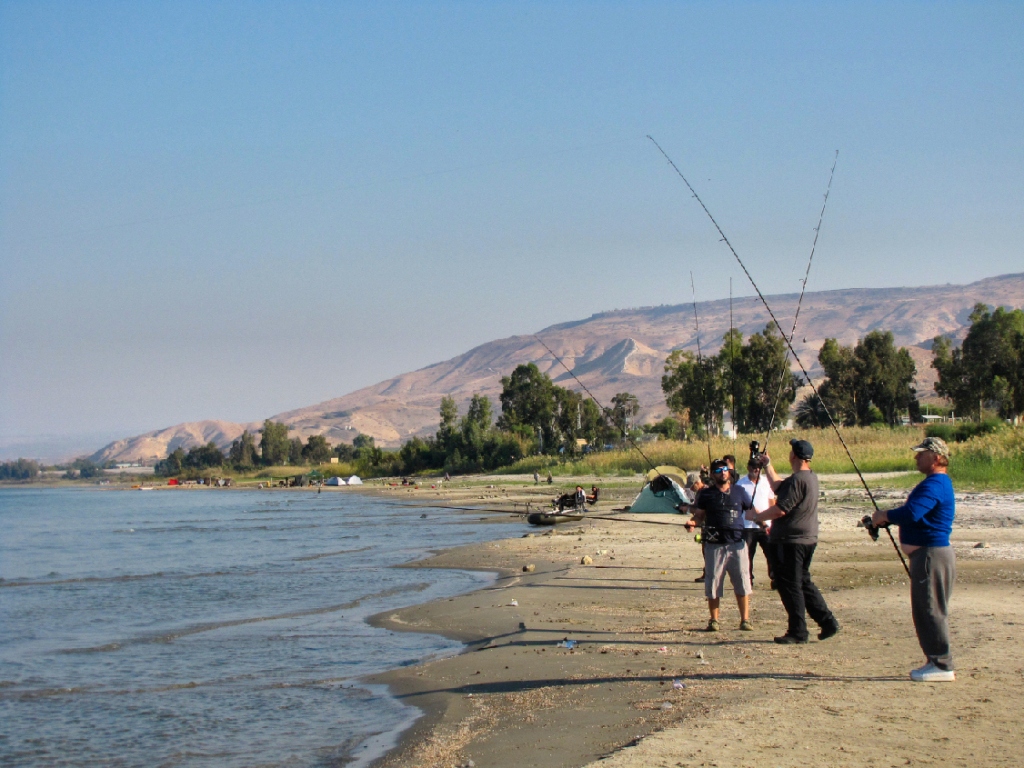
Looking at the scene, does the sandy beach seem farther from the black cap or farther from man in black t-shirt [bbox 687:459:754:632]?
the black cap

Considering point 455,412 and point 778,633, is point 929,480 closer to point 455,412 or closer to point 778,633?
point 778,633

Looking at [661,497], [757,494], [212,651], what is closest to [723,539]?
[757,494]

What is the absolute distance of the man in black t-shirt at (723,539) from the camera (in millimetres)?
10039

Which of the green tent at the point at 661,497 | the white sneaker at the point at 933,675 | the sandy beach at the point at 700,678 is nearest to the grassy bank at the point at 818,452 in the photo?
the green tent at the point at 661,497

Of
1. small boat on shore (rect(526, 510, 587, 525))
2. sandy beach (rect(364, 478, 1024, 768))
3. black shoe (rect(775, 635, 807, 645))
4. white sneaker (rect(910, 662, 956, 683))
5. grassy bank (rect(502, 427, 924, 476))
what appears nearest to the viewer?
sandy beach (rect(364, 478, 1024, 768))

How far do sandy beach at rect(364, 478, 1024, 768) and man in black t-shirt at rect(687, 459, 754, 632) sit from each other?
408mm

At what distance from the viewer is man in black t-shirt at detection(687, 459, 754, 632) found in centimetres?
1004

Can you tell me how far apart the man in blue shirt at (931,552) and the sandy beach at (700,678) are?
10.1 inches

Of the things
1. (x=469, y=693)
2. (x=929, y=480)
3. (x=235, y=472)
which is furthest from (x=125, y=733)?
(x=235, y=472)

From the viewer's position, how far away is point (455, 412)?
95625mm

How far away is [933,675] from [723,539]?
3.03 meters

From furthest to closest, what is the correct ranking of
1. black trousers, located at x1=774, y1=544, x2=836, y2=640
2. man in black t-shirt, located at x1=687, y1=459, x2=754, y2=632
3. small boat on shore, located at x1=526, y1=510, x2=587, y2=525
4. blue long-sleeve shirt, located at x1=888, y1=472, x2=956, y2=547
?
small boat on shore, located at x1=526, y1=510, x2=587, y2=525
man in black t-shirt, located at x1=687, y1=459, x2=754, y2=632
black trousers, located at x1=774, y1=544, x2=836, y2=640
blue long-sleeve shirt, located at x1=888, y1=472, x2=956, y2=547

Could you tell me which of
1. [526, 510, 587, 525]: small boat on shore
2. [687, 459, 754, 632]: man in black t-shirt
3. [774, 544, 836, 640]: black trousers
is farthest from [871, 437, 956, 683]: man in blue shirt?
[526, 510, 587, 525]: small boat on shore

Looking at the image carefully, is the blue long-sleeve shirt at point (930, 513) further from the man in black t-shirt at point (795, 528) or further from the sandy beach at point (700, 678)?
the man in black t-shirt at point (795, 528)
